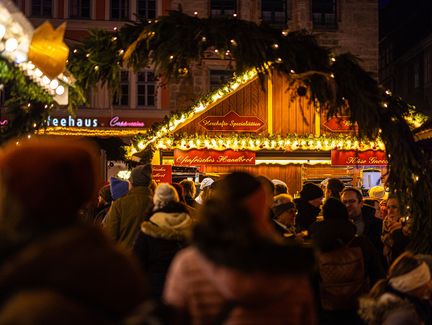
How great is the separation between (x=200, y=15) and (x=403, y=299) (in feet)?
71.8

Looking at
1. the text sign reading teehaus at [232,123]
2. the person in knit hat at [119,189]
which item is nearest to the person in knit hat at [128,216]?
the person in knit hat at [119,189]

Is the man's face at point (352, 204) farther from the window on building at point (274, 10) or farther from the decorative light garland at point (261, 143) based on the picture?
the window on building at point (274, 10)

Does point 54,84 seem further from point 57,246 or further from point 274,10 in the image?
point 274,10

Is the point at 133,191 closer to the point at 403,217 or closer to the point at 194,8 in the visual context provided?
the point at 403,217

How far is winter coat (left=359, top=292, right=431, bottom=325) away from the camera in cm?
402

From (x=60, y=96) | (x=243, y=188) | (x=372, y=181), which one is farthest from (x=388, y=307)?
(x=372, y=181)

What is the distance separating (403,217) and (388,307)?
230cm

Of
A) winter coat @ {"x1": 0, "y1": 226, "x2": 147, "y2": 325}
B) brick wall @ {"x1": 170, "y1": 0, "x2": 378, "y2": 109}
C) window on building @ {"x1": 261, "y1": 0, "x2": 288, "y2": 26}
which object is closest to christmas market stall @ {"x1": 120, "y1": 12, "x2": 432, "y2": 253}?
winter coat @ {"x1": 0, "y1": 226, "x2": 147, "y2": 325}

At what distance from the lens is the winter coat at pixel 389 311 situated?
13.2 feet

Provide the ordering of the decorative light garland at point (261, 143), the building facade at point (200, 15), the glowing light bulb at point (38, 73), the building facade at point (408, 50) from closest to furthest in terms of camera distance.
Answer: the glowing light bulb at point (38, 73), the decorative light garland at point (261, 143), the building facade at point (200, 15), the building facade at point (408, 50)

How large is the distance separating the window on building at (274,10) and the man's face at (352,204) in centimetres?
1952

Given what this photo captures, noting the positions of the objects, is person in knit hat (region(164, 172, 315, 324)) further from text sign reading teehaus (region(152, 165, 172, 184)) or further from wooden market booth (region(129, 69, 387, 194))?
wooden market booth (region(129, 69, 387, 194))

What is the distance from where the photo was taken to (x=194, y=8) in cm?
2519

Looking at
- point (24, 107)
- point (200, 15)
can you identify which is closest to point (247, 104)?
point (24, 107)
